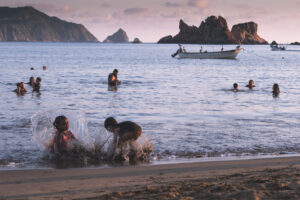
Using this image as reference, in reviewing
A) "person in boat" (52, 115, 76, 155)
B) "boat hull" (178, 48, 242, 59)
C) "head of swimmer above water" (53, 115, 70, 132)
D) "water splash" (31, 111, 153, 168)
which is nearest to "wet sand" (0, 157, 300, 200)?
"water splash" (31, 111, 153, 168)

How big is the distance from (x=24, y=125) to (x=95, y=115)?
3.31 meters

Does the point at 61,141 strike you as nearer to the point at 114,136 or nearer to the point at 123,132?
the point at 114,136

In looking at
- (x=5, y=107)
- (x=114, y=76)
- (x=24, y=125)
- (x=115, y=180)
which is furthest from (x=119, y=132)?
→ (x=114, y=76)

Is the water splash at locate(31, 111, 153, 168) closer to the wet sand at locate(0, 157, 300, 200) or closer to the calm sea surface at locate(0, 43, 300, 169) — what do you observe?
the calm sea surface at locate(0, 43, 300, 169)

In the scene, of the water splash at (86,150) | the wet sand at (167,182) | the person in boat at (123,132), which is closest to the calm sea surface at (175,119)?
the water splash at (86,150)

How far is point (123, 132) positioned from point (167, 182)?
6.25ft

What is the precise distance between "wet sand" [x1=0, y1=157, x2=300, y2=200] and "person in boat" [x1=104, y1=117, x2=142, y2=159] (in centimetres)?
70

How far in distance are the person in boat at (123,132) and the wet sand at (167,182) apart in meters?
0.70

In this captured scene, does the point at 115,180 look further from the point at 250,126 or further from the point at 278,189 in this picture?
the point at 250,126

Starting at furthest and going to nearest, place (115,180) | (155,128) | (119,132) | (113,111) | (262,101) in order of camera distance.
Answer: (262,101) → (113,111) → (155,128) → (119,132) → (115,180)

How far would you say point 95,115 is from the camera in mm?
15055

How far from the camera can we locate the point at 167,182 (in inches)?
247

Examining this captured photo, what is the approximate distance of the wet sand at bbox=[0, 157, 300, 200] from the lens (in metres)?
5.26

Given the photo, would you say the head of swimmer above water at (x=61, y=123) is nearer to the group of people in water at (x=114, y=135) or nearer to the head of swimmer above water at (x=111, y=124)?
the group of people in water at (x=114, y=135)
